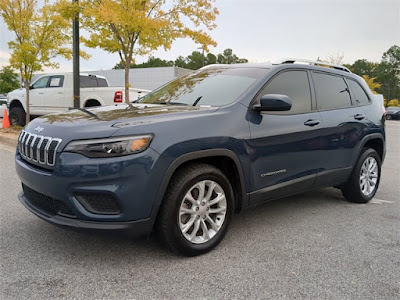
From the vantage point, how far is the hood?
2.71 meters

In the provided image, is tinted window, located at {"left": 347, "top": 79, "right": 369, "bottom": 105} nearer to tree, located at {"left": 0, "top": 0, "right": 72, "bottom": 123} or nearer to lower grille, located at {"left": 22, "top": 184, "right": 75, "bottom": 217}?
lower grille, located at {"left": 22, "top": 184, "right": 75, "bottom": 217}

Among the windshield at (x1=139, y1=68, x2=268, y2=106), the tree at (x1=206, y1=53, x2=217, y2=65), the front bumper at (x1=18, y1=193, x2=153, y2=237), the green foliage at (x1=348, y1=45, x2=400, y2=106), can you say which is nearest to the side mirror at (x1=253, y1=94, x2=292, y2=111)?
the windshield at (x1=139, y1=68, x2=268, y2=106)

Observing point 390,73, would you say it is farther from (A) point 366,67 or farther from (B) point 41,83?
(B) point 41,83

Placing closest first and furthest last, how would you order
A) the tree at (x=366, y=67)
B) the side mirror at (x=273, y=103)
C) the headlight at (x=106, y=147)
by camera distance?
1. the headlight at (x=106, y=147)
2. the side mirror at (x=273, y=103)
3. the tree at (x=366, y=67)

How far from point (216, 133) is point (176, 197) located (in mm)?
646

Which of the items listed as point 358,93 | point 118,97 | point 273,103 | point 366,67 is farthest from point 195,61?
point 273,103

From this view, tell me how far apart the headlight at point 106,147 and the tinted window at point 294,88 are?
160cm

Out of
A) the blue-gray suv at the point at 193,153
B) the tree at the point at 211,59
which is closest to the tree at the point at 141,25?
the blue-gray suv at the point at 193,153

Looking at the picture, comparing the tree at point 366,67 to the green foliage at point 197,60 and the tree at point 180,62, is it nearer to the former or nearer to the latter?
the green foliage at point 197,60

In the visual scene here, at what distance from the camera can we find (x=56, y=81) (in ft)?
39.0

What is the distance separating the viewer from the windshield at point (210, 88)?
3600 mm

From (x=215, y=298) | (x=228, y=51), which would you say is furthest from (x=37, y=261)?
(x=228, y=51)

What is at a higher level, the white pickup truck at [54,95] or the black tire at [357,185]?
the white pickup truck at [54,95]

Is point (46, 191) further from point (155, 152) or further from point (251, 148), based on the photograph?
point (251, 148)
